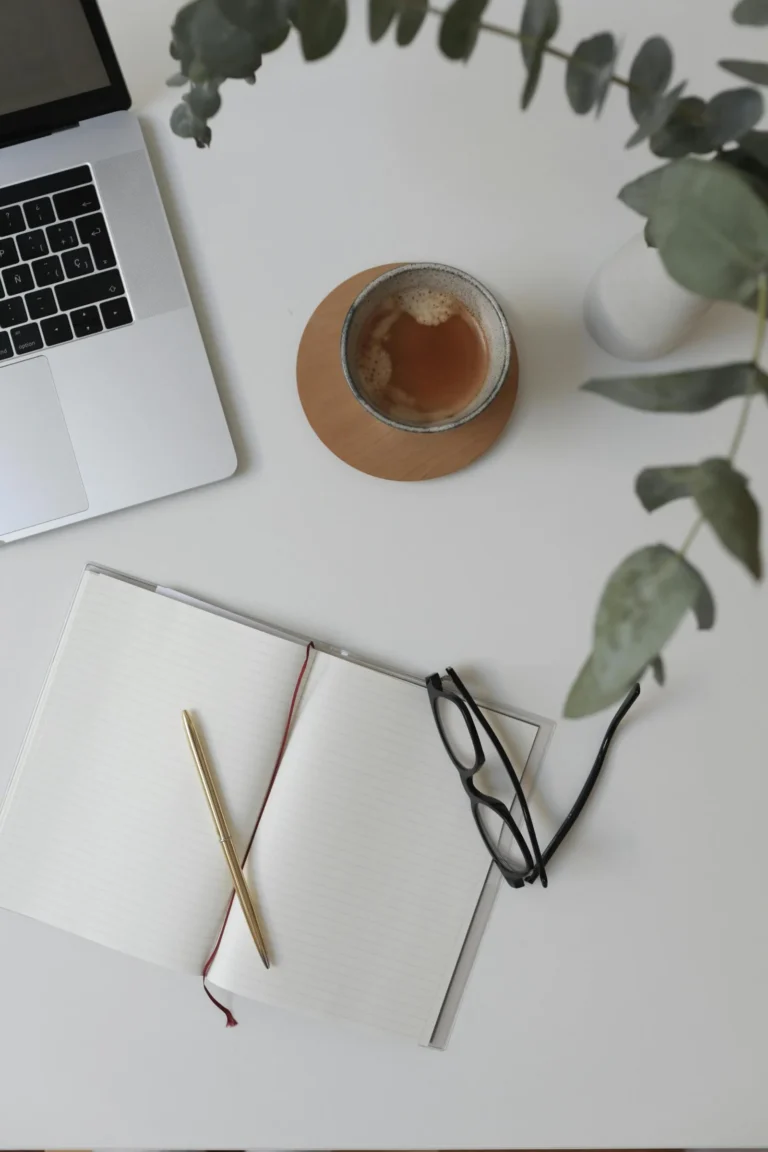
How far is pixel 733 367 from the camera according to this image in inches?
11.4

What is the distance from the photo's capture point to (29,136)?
62 cm

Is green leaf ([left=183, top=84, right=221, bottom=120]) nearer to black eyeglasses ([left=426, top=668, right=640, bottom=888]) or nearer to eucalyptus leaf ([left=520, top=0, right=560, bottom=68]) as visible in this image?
eucalyptus leaf ([left=520, top=0, right=560, bottom=68])

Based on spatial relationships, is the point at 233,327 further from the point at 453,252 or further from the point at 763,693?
the point at 763,693

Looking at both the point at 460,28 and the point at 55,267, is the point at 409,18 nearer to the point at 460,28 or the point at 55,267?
the point at 460,28

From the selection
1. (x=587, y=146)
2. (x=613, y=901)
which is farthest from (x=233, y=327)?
(x=613, y=901)

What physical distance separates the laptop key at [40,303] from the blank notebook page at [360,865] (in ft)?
1.02

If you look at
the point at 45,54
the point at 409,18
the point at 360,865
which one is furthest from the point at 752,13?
the point at 360,865

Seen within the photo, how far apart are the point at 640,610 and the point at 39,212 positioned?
54cm

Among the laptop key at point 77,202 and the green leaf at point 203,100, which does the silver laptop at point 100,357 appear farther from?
the green leaf at point 203,100

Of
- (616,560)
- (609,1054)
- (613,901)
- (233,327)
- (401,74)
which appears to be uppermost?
(401,74)

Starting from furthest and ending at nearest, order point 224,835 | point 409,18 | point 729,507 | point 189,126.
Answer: point 224,835 → point 189,126 → point 409,18 → point 729,507

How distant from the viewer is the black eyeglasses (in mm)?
615

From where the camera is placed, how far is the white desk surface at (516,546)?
2.10 ft

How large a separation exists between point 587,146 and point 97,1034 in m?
0.73
